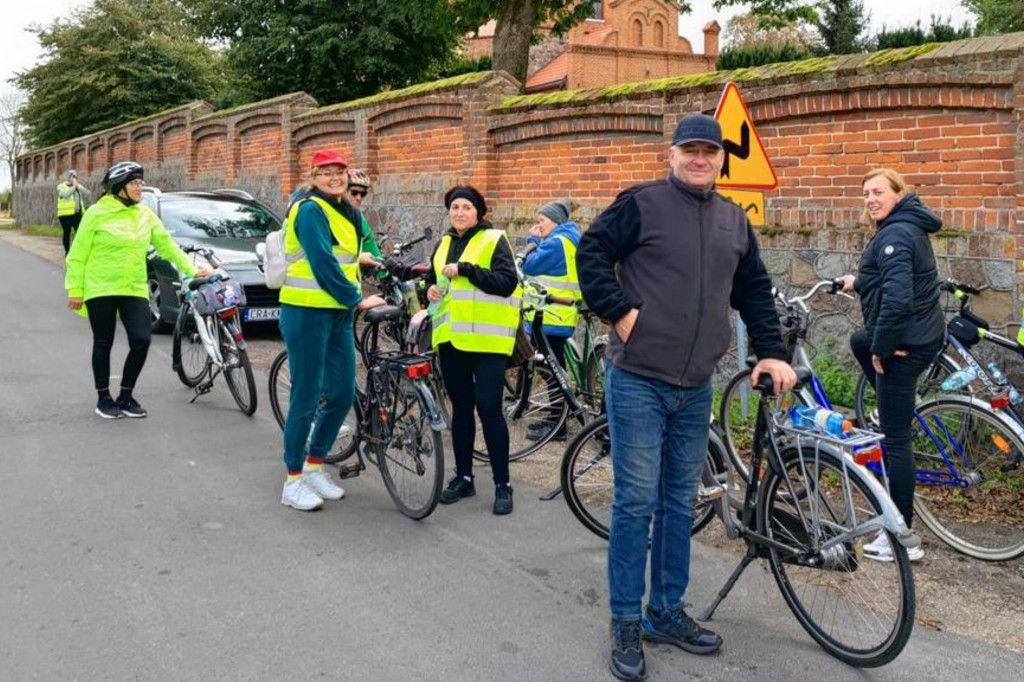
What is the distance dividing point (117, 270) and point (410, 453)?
141 inches

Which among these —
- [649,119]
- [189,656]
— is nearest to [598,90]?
[649,119]

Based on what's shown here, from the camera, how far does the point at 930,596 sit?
4.73m

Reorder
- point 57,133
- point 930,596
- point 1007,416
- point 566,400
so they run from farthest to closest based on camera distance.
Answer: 1. point 57,133
2. point 566,400
3. point 1007,416
4. point 930,596

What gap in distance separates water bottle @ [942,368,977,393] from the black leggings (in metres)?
5.88

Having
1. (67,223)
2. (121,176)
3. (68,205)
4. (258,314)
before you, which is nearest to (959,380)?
(121,176)

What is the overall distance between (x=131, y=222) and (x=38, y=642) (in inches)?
182

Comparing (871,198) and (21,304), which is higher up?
(871,198)

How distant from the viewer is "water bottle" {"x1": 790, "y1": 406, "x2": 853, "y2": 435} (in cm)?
393

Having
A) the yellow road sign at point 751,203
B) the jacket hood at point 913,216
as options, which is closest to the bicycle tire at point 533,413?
the yellow road sign at point 751,203

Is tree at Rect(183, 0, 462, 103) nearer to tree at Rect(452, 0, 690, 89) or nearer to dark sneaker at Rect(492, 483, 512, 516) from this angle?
tree at Rect(452, 0, 690, 89)

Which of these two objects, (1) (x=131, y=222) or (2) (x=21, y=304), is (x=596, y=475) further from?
(2) (x=21, y=304)

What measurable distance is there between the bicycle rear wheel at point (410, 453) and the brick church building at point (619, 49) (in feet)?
141

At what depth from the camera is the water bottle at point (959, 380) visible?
18.2 feet

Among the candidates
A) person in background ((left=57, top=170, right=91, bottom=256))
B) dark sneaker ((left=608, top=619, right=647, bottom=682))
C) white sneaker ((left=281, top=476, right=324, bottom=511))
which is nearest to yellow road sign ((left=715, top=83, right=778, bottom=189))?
white sneaker ((left=281, top=476, right=324, bottom=511))
